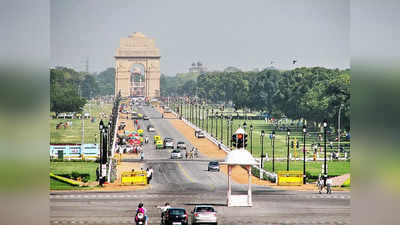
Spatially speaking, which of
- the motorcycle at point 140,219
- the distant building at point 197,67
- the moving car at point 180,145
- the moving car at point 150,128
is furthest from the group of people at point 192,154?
the motorcycle at point 140,219

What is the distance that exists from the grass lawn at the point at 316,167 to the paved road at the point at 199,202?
675cm

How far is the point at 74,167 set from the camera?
70.0 m

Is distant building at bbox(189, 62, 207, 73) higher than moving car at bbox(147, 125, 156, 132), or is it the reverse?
distant building at bbox(189, 62, 207, 73)

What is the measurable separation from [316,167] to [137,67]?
34.5m

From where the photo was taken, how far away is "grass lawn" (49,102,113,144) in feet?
267

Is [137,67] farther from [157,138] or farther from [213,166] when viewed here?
[213,166]

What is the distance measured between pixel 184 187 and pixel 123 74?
169 feet

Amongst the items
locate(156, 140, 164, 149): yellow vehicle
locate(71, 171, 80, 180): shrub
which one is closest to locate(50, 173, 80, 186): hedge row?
locate(71, 171, 80, 180): shrub

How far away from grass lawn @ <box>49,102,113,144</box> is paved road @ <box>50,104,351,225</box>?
13.8 m

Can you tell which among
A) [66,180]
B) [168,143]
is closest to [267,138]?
[168,143]

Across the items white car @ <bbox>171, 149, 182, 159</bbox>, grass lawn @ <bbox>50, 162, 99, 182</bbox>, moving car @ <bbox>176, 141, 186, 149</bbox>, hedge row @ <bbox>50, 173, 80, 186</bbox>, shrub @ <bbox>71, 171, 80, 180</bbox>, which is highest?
moving car @ <bbox>176, 141, 186, 149</bbox>

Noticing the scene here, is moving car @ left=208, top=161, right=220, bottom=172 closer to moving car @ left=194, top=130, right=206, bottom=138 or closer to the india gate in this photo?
the india gate

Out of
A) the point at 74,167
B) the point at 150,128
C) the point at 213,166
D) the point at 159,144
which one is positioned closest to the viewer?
the point at 74,167

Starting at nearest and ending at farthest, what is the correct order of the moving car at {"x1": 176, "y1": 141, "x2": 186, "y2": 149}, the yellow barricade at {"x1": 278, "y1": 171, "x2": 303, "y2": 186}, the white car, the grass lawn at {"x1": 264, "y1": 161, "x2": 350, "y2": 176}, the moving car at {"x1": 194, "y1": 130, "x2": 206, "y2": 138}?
1. the yellow barricade at {"x1": 278, "y1": 171, "x2": 303, "y2": 186}
2. the grass lawn at {"x1": 264, "y1": 161, "x2": 350, "y2": 176}
3. the white car
4. the moving car at {"x1": 176, "y1": 141, "x2": 186, "y2": 149}
5. the moving car at {"x1": 194, "y1": 130, "x2": 206, "y2": 138}
